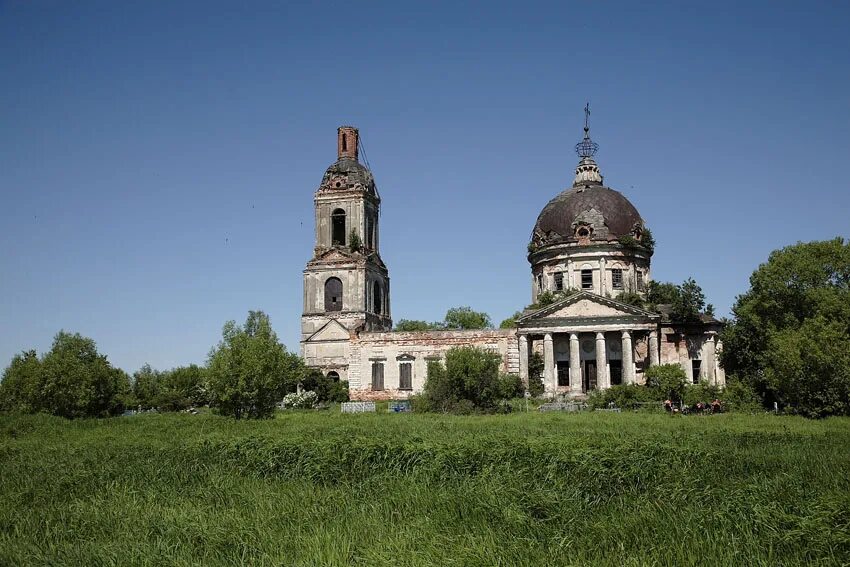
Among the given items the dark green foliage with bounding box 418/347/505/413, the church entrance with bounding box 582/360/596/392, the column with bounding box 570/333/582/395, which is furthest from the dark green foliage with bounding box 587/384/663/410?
the church entrance with bounding box 582/360/596/392

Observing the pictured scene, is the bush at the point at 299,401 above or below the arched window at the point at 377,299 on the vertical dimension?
below

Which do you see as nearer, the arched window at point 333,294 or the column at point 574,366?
the column at point 574,366

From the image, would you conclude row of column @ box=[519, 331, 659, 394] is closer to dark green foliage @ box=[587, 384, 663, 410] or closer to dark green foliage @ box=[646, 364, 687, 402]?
dark green foliage @ box=[646, 364, 687, 402]

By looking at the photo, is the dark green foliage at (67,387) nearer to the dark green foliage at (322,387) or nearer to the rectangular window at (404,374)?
the dark green foliage at (322,387)

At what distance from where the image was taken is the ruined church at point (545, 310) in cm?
5406

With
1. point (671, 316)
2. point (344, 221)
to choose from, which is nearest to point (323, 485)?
point (671, 316)

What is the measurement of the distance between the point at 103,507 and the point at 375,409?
110ft

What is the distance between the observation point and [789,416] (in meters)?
36.2

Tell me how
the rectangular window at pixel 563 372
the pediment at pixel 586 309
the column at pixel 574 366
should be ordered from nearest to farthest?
1. the pediment at pixel 586 309
2. the column at pixel 574 366
3. the rectangular window at pixel 563 372

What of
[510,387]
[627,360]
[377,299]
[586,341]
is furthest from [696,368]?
[377,299]

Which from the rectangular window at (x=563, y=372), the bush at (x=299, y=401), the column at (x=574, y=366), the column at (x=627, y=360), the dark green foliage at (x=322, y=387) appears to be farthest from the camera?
the dark green foliage at (x=322, y=387)

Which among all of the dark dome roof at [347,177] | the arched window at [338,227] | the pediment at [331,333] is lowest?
the pediment at [331,333]

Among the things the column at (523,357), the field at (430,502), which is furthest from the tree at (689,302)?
the field at (430,502)

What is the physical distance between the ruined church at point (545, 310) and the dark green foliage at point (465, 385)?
28.7 ft
